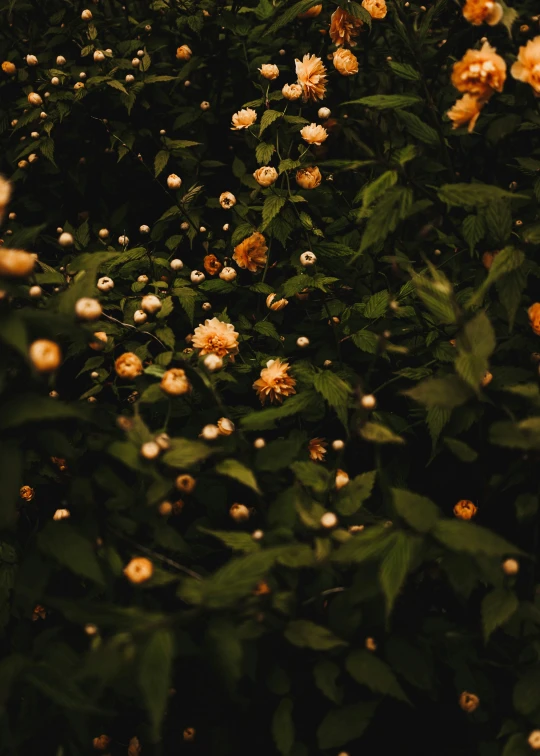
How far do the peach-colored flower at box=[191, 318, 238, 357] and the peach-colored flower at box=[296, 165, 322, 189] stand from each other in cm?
65

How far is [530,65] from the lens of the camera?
1.28m

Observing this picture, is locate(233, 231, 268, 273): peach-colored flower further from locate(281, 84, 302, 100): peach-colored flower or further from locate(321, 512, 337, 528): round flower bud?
locate(321, 512, 337, 528): round flower bud

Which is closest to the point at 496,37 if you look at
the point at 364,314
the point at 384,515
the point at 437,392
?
the point at 364,314

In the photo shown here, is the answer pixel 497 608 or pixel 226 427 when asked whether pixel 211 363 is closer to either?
pixel 226 427

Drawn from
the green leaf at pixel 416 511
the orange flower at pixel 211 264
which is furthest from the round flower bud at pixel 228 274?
the green leaf at pixel 416 511

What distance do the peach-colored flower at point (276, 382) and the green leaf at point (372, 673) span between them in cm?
73

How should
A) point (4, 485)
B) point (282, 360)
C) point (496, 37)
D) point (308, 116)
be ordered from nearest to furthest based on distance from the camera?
point (4, 485), point (282, 360), point (496, 37), point (308, 116)

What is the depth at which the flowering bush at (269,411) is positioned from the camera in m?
1.13

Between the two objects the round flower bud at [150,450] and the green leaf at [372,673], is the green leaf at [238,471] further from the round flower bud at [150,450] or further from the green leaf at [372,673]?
the green leaf at [372,673]

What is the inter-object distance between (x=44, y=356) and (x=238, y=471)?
0.44 meters

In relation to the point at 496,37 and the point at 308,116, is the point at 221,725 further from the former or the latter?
the point at 496,37

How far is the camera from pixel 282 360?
1.76m

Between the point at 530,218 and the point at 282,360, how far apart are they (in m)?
0.91

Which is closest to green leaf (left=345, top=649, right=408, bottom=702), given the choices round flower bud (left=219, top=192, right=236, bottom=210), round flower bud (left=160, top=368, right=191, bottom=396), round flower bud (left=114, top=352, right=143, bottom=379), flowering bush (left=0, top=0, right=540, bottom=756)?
flowering bush (left=0, top=0, right=540, bottom=756)
